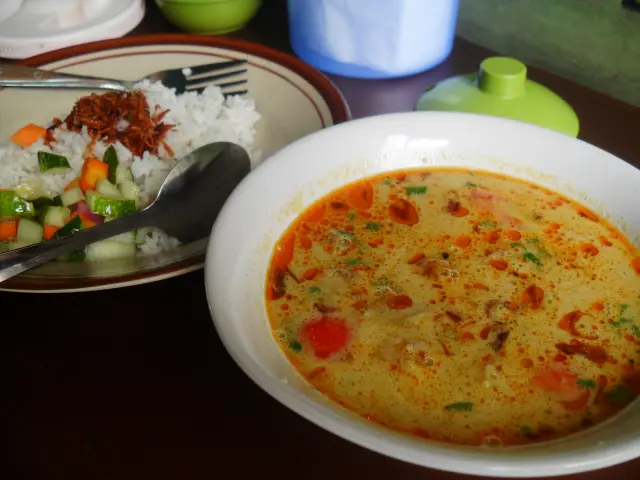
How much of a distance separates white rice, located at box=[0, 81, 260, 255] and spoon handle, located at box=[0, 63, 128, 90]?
0.09 meters

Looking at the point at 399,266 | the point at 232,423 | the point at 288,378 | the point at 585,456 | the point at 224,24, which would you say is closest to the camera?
the point at 585,456

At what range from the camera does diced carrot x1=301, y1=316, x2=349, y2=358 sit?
947 millimetres

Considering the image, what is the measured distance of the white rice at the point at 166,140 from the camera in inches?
58.2

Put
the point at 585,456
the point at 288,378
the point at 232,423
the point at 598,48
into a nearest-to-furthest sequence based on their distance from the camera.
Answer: the point at 585,456 < the point at 288,378 < the point at 232,423 < the point at 598,48

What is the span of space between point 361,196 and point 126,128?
683 millimetres

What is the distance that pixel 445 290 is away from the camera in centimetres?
103

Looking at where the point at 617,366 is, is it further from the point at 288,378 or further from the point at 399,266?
the point at 288,378

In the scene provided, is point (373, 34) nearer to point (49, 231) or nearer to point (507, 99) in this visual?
point (507, 99)

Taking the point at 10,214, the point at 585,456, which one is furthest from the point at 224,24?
the point at 585,456

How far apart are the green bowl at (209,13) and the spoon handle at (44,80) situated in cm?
37

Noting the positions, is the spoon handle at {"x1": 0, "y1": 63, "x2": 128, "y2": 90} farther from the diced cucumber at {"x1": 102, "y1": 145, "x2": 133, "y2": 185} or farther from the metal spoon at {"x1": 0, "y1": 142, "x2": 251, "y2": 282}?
the metal spoon at {"x1": 0, "y1": 142, "x2": 251, "y2": 282}

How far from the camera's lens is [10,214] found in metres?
1.30

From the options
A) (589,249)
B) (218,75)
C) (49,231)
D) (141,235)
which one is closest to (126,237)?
(141,235)

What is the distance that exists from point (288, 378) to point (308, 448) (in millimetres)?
146
